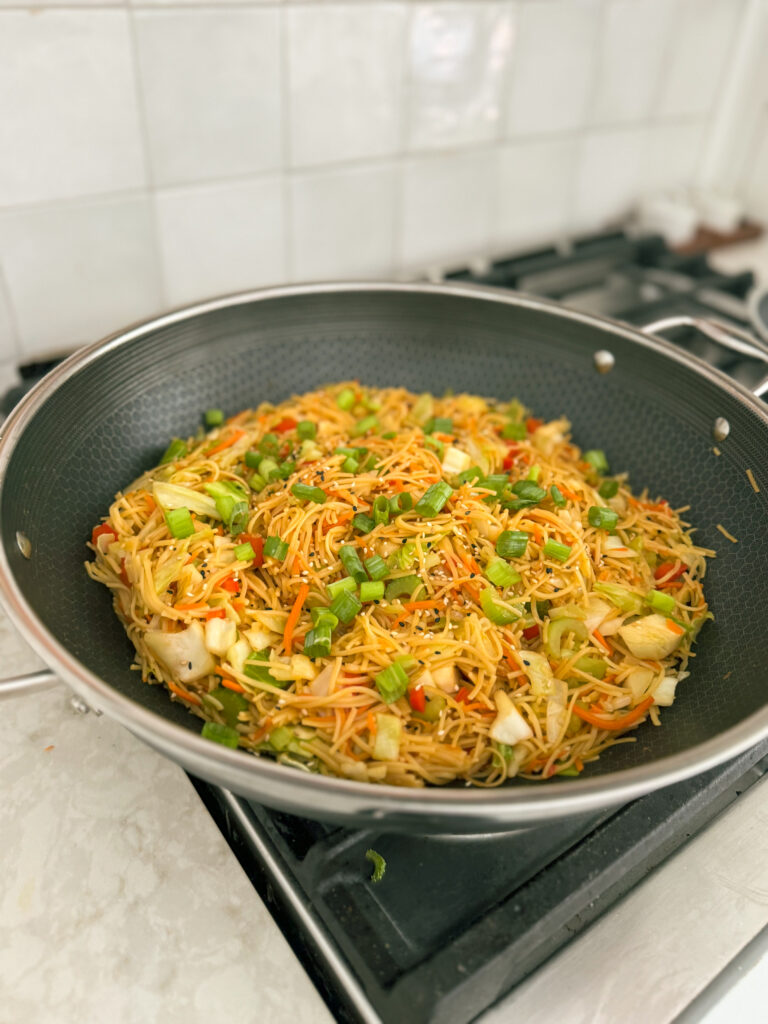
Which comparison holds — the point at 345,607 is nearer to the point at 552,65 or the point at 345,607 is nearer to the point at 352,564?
the point at 352,564

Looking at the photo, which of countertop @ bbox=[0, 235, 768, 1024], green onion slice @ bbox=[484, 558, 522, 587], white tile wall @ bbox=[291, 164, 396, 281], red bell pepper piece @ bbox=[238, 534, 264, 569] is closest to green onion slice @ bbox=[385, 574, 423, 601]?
green onion slice @ bbox=[484, 558, 522, 587]

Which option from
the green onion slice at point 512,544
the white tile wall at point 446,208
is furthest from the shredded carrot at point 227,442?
the white tile wall at point 446,208

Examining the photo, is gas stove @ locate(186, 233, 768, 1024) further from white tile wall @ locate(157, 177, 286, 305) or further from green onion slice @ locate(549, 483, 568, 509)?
white tile wall @ locate(157, 177, 286, 305)

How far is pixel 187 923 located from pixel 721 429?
4.15 ft

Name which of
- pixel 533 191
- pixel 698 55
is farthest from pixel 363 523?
pixel 698 55

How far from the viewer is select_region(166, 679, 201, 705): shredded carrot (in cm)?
115

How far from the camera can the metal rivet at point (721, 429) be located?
1450 millimetres

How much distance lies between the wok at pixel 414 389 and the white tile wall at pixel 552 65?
0.99 m

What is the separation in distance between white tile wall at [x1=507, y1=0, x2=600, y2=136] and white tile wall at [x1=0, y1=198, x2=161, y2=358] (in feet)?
4.01

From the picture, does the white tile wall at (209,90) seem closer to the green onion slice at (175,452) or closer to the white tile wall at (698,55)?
the green onion slice at (175,452)

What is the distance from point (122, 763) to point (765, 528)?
1178mm

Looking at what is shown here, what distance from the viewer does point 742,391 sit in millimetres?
1409

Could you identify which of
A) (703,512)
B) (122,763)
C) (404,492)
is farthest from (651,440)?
(122,763)

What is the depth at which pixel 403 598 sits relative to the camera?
4.17 feet
